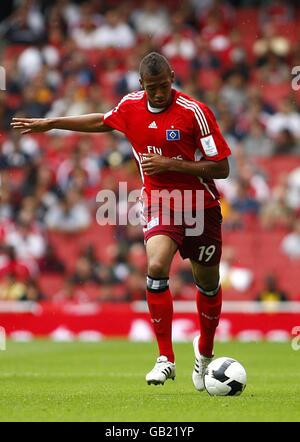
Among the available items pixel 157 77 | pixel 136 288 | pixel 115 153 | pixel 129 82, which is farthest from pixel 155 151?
pixel 129 82

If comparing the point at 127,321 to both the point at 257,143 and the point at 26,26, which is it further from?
the point at 26,26

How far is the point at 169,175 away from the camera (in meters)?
8.48

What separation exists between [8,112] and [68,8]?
349cm

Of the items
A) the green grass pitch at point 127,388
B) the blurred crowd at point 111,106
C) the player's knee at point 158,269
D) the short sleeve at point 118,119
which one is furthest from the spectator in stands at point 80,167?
the player's knee at point 158,269

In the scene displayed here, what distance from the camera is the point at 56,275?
19.0 metres

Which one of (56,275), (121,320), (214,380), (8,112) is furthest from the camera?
(8,112)

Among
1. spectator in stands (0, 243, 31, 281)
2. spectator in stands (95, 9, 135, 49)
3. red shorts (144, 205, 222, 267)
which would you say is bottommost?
red shorts (144, 205, 222, 267)

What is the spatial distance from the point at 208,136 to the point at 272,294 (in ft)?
29.8

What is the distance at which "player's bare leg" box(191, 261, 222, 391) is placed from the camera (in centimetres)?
867

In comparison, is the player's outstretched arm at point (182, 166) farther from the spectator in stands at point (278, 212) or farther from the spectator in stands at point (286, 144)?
the spectator in stands at point (286, 144)

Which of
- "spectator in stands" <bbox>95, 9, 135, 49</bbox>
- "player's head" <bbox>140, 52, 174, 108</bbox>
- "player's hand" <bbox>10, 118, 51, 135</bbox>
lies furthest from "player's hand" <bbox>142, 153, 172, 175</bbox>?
"spectator in stands" <bbox>95, 9, 135, 49</bbox>

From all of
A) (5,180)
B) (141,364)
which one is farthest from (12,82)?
(141,364)

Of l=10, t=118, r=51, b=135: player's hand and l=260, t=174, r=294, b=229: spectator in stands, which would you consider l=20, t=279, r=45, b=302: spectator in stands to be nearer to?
l=260, t=174, r=294, b=229: spectator in stands
